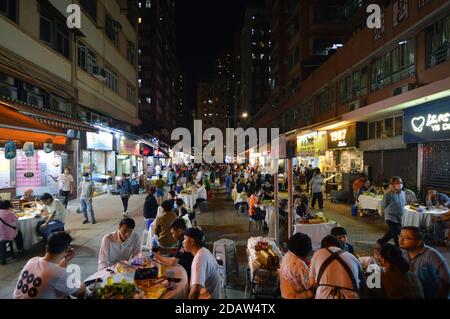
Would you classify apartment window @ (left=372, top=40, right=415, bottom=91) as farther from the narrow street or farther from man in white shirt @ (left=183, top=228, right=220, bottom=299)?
man in white shirt @ (left=183, top=228, right=220, bottom=299)

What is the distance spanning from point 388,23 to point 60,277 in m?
17.4

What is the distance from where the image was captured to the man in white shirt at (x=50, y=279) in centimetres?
361

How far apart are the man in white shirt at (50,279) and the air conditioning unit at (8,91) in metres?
10.9

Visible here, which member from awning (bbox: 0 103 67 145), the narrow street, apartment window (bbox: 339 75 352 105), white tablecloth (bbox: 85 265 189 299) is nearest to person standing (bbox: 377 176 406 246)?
the narrow street

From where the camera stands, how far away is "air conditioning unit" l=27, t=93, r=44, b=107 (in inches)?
555

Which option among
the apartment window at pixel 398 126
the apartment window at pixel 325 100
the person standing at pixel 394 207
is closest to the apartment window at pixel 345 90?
the apartment window at pixel 325 100

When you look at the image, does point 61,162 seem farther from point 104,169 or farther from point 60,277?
point 60,277

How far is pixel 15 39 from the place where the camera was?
12.6 metres

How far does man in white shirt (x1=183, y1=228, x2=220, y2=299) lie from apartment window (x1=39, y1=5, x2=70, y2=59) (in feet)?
49.7

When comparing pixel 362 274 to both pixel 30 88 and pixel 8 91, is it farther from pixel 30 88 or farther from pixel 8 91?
pixel 30 88
